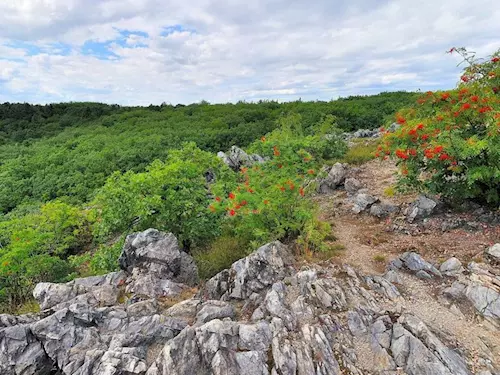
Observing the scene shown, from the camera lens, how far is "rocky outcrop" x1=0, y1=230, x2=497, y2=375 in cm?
481

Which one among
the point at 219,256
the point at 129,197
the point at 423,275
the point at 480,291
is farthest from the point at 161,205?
the point at 480,291

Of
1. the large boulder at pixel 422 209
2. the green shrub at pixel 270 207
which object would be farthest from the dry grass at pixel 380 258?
the large boulder at pixel 422 209

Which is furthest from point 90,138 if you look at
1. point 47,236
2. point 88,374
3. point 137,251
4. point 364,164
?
point 88,374

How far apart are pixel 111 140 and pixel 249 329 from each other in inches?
1178

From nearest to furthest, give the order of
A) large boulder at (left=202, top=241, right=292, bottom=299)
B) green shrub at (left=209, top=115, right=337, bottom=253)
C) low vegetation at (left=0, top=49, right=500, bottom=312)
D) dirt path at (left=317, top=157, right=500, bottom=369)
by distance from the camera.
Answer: dirt path at (left=317, top=157, right=500, bottom=369), large boulder at (left=202, top=241, right=292, bottom=299), low vegetation at (left=0, top=49, right=500, bottom=312), green shrub at (left=209, top=115, right=337, bottom=253)

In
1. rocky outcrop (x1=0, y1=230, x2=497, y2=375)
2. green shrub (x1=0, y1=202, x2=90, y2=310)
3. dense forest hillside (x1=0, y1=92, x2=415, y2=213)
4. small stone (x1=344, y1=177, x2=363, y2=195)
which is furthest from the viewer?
dense forest hillside (x1=0, y1=92, x2=415, y2=213)

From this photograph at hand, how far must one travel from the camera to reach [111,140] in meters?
31.9

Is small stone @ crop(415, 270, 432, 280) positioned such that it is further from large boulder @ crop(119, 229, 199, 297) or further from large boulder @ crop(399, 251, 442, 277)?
large boulder @ crop(119, 229, 199, 297)

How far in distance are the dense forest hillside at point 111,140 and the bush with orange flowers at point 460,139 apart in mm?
4994

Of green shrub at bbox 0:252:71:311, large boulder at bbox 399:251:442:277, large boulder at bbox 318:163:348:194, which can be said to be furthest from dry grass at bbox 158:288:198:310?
large boulder at bbox 318:163:348:194

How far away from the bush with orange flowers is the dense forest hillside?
16.4ft

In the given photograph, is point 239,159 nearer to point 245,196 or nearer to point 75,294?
point 245,196

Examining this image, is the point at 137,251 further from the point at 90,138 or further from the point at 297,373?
the point at 90,138

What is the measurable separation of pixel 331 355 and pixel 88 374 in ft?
11.0
